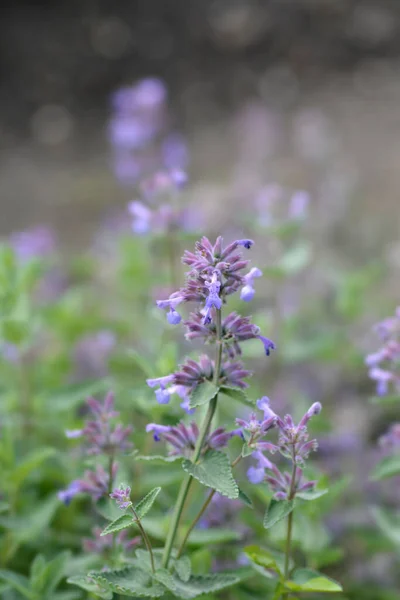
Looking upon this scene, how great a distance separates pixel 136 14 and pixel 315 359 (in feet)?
18.5

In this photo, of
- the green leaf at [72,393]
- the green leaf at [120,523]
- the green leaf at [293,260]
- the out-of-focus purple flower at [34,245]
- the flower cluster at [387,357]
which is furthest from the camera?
the out-of-focus purple flower at [34,245]

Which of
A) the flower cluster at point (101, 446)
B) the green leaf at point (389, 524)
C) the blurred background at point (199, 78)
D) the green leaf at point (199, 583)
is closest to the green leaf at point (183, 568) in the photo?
the green leaf at point (199, 583)

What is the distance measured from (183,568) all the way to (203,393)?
0.38 metres

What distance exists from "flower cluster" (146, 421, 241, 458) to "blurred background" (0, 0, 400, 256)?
5.08 metres

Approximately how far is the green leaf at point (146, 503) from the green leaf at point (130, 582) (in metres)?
0.14

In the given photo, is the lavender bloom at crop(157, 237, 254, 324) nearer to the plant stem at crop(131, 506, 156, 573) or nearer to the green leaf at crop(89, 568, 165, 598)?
the plant stem at crop(131, 506, 156, 573)

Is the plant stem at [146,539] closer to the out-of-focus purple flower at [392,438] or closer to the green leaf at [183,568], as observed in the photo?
the green leaf at [183,568]

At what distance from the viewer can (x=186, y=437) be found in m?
1.69

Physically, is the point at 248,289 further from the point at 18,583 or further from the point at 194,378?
the point at 18,583

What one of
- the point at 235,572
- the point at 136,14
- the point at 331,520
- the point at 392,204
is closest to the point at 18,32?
Answer: the point at 136,14

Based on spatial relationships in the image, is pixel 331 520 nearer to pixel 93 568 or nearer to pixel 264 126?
pixel 93 568

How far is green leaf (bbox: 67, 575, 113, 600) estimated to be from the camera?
5.20 ft

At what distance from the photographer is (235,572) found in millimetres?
1816

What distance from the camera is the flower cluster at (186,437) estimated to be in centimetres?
165
